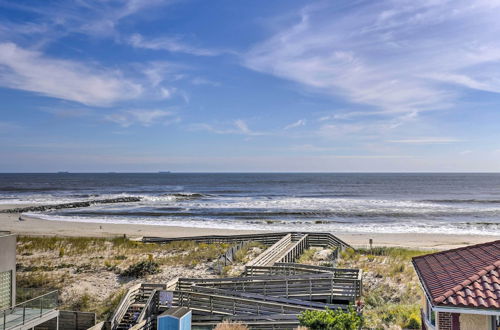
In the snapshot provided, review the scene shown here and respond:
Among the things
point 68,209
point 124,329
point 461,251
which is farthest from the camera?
point 68,209

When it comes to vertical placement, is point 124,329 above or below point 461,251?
below

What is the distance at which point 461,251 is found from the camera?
37.3 ft

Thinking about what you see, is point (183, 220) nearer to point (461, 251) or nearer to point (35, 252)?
point (35, 252)

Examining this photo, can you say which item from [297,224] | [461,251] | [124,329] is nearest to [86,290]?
[124,329]

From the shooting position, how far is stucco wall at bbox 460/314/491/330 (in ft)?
27.1

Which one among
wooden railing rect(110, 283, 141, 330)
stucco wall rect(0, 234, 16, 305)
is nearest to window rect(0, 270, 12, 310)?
stucco wall rect(0, 234, 16, 305)

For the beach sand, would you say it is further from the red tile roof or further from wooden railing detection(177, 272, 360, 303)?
the red tile roof

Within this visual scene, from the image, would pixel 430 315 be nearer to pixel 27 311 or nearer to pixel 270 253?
pixel 27 311

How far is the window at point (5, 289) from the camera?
43.8ft

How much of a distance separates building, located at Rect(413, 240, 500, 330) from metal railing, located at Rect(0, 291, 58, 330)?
1099 cm

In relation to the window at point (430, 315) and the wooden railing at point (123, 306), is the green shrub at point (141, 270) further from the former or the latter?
the window at point (430, 315)

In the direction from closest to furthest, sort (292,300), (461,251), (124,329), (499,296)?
(499,296), (461,251), (124,329), (292,300)

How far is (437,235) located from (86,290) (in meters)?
35.7

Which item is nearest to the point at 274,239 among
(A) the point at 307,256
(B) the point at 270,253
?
(A) the point at 307,256
